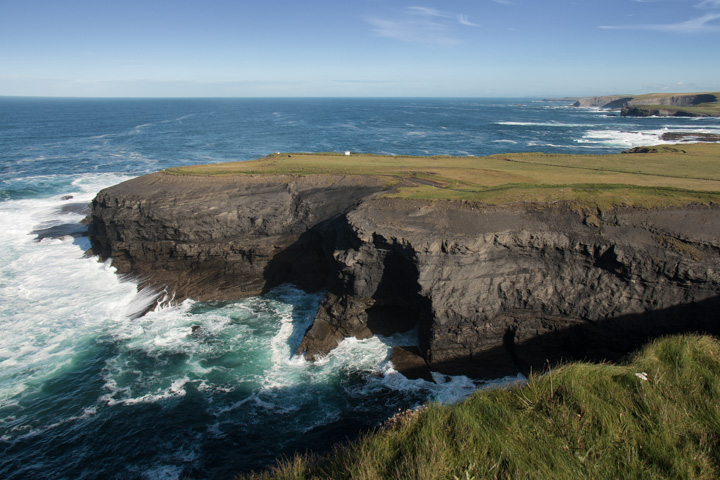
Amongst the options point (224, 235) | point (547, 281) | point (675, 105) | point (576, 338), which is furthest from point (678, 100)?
point (224, 235)

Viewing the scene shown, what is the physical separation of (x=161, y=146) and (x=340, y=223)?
65029 millimetres

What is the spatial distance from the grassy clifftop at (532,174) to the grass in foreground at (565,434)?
1399cm

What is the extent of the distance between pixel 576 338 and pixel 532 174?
12.8 meters

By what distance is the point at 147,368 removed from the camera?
1864cm

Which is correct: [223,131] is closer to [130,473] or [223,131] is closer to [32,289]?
[32,289]

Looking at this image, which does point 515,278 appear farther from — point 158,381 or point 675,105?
point 675,105

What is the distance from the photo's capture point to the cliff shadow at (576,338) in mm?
16781

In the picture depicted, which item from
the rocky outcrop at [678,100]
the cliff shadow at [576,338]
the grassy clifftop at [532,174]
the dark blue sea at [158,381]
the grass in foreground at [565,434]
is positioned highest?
the rocky outcrop at [678,100]

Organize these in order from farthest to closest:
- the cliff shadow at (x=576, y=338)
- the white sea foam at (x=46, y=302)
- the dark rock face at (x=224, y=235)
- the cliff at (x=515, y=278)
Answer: the dark rock face at (x=224, y=235), the white sea foam at (x=46, y=302), the cliff at (x=515, y=278), the cliff shadow at (x=576, y=338)

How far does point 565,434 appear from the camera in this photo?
655 cm

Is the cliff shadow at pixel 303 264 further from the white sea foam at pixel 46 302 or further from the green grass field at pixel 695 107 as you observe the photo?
the green grass field at pixel 695 107

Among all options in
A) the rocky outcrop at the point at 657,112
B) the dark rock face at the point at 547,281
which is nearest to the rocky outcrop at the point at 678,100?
the rocky outcrop at the point at 657,112

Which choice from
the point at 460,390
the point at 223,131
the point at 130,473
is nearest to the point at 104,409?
the point at 130,473

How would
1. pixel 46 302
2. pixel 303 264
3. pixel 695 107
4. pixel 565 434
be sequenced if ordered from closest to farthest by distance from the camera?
pixel 565 434 → pixel 46 302 → pixel 303 264 → pixel 695 107
